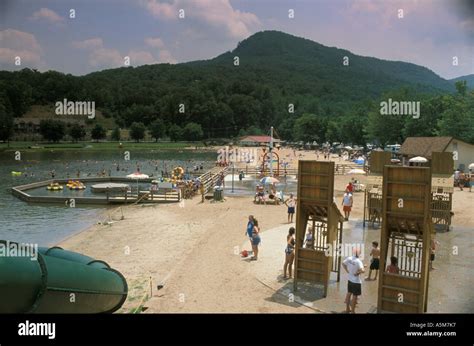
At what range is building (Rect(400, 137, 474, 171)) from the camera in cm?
4262

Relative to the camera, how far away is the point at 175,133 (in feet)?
475

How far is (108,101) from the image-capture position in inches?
6570

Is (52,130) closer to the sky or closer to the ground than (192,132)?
closer to the ground

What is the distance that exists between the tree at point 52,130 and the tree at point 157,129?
2754cm

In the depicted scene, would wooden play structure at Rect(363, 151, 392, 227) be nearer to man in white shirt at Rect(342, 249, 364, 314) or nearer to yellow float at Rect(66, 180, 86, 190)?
man in white shirt at Rect(342, 249, 364, 314)

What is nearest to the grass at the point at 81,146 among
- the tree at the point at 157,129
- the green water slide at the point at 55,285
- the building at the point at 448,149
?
the tree at the point at 157,129

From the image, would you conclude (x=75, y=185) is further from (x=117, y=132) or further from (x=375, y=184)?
(x=117, y=132)

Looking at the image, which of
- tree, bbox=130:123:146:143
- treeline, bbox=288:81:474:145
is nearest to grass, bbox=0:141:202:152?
tree, bbox=130:123:146:143

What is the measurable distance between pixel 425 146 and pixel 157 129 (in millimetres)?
110963

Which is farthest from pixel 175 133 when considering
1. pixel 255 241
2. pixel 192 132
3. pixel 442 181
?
pixel 255 241

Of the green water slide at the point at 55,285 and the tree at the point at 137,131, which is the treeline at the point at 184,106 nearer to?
the tree at the point at 137,131

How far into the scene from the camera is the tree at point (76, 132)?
444 ft

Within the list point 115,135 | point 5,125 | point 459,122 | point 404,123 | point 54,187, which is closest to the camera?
point 54,187
